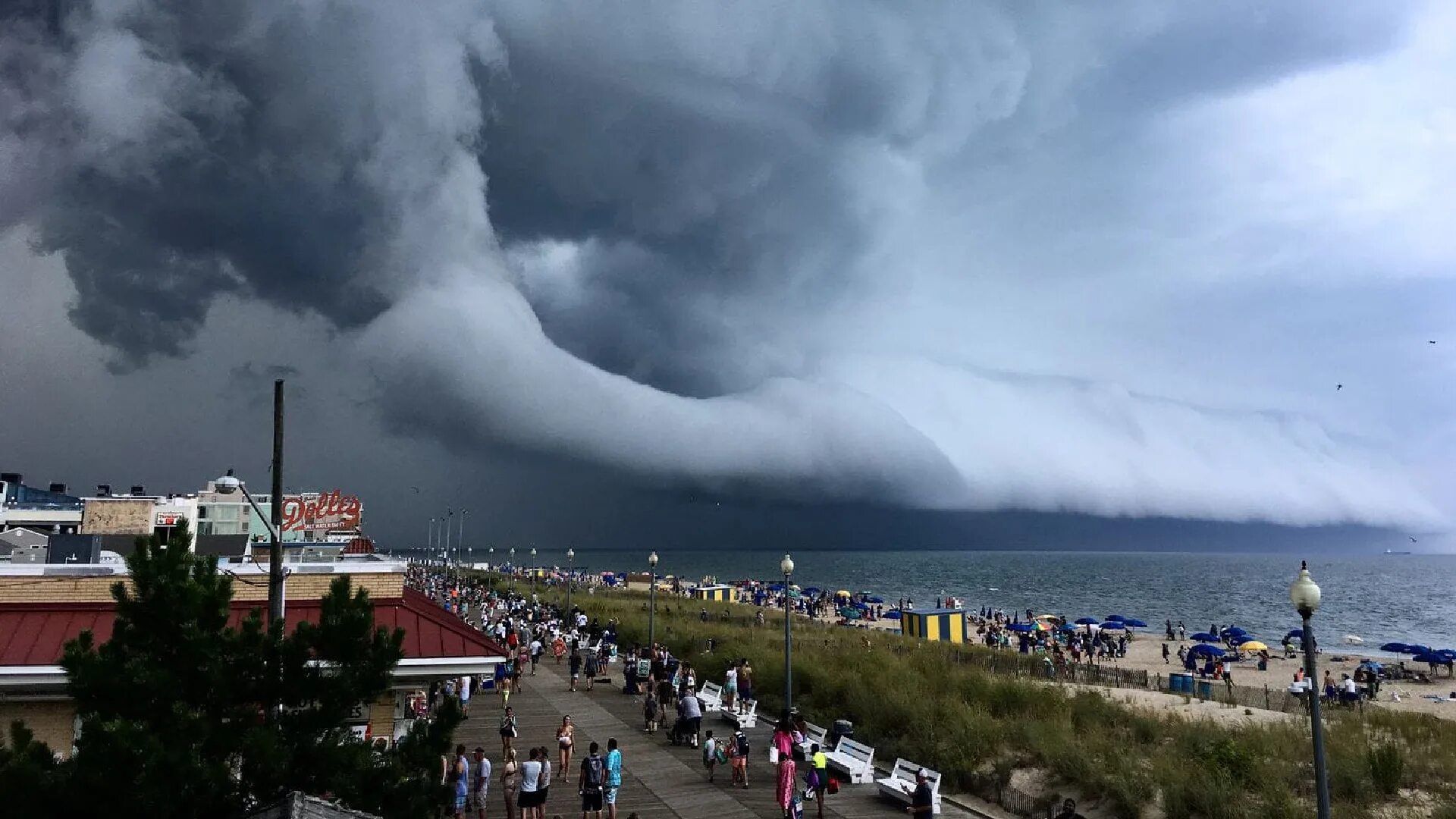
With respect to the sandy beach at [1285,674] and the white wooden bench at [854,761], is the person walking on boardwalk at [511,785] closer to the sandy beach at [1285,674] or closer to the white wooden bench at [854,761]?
the white wooden bench at [854,761]

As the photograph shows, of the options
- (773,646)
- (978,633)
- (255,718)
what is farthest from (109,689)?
(978,633)

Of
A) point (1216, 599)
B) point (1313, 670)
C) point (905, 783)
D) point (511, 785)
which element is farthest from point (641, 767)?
point (1216, 599)

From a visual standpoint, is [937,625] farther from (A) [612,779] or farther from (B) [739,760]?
(A) [612,779]

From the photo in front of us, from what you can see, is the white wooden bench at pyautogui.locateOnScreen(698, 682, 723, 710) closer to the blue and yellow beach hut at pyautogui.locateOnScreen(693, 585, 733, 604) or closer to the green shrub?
the green shrub

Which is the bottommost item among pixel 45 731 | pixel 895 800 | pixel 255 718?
pixel 895 800

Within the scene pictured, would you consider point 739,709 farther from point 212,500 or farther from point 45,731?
point 212,500

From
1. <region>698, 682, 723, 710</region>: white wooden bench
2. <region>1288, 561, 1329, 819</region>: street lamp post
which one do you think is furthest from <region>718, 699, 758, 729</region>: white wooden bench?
<region>1288, 561, 1329, 819</region>: street lamp post
